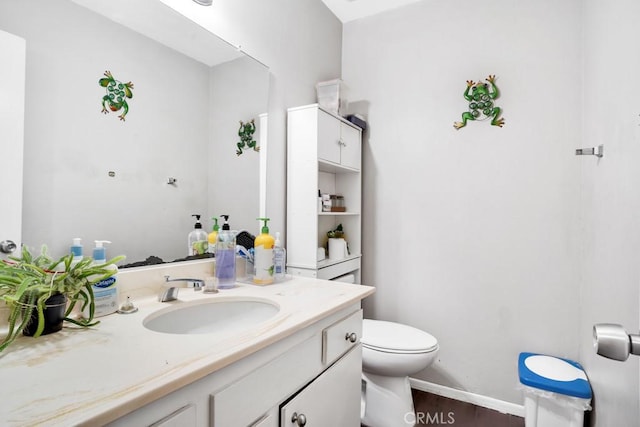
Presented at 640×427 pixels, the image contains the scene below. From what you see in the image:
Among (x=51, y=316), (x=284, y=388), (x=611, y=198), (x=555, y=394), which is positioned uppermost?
(x=611, y=198)

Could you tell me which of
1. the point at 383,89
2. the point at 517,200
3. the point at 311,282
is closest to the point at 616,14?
the point at 517,200

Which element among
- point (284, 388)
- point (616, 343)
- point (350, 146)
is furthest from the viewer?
point (350, 146)

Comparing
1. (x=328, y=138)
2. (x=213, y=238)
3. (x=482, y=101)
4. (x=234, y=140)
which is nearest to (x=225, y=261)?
(x=213, y=238)

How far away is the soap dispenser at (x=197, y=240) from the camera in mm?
1314

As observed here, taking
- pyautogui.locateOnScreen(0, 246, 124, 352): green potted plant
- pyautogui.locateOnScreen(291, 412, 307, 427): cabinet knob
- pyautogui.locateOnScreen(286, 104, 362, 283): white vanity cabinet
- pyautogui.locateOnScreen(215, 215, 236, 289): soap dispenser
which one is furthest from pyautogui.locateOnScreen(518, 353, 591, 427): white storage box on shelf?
pyautogui.locateOnScreen(0, 246, 124, 352): green potted plant

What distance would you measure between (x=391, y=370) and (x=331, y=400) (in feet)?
2.13

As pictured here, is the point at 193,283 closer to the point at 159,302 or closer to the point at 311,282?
the point at 159,302

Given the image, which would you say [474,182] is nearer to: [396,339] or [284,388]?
[396,339]

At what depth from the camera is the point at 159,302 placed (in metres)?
1.06

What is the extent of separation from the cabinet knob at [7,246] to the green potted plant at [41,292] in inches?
1.0

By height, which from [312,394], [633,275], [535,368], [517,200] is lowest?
[535,368]

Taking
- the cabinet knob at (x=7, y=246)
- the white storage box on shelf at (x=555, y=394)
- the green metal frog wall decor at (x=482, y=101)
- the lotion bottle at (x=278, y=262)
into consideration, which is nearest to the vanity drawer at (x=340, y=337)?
the lotion bottle at (x=278, y=262)

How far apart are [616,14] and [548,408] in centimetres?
168

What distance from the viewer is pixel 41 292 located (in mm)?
745
